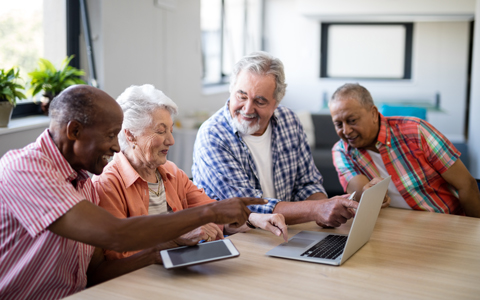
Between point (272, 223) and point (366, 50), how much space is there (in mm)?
6098

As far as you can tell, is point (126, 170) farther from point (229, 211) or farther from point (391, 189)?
point (391, 189)

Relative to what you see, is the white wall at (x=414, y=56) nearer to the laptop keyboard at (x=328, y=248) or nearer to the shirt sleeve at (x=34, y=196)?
the laptop keyboard at (x=328, y=248)

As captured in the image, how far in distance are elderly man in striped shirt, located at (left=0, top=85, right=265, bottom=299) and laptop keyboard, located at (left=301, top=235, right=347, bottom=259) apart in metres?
0.27

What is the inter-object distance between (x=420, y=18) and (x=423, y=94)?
3.67 ft

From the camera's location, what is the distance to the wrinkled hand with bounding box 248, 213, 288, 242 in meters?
1.60

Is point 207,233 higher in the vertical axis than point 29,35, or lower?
lower

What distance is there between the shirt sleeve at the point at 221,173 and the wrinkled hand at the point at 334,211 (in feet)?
0.67

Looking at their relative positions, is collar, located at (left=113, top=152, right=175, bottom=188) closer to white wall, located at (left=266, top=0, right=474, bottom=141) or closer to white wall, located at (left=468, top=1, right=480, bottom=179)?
white wall, located at (left=468, top=1, right=480, bottom=179)

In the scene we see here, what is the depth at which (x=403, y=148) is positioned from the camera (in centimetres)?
219

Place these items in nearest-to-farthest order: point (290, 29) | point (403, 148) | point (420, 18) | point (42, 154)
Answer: point (42, 154) → point (403, 148) → point (420, 18) → point (290, 29)

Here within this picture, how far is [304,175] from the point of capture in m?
2.26

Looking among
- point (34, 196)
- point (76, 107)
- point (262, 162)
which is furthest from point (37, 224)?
point (262, 162)

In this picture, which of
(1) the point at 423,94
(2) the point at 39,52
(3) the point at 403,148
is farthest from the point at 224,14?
(3) the point at 403,148

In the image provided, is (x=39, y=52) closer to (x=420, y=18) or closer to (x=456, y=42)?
(x=420, y=18)
